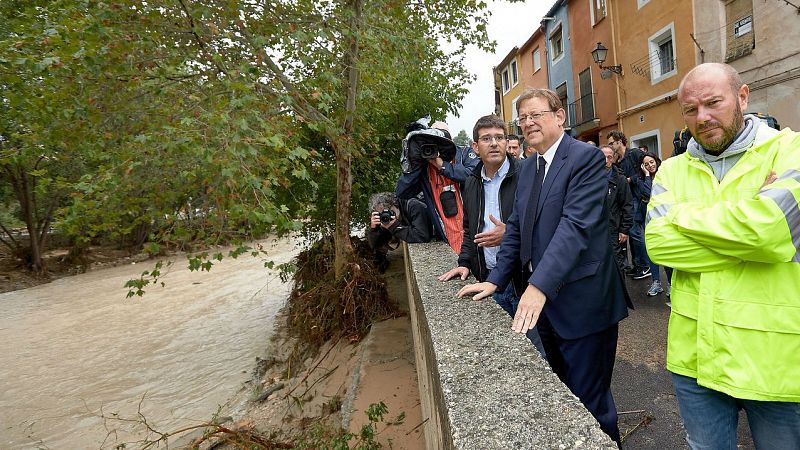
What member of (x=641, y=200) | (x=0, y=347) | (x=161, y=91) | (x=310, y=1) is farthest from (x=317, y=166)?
(x=0, y=347)

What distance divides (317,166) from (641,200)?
4532 mm

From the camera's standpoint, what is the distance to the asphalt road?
8.54 feet

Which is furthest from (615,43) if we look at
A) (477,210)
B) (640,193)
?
(477,210)

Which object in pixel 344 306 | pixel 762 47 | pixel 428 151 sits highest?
pixel 762 47

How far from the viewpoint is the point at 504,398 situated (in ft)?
4.31

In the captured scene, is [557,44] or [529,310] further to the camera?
[557,44]

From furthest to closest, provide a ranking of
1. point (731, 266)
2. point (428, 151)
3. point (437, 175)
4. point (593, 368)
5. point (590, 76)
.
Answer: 1. point (590, 76)
2. point (437, 175)
3. point (428, 151)
4. point (593, 368)
5. point (731, 266)

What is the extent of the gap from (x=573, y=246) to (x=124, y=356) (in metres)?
10.1

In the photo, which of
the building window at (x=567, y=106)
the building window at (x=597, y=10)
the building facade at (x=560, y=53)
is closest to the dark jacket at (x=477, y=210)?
the building window at (x=597, y=10)

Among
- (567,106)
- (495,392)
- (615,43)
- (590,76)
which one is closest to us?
(495,392)

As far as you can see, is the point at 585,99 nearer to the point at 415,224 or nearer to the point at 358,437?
the point at 415,224

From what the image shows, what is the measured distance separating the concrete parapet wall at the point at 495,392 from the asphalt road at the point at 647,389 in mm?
1459

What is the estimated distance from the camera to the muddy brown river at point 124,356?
21.1 ft

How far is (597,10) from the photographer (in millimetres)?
15352
